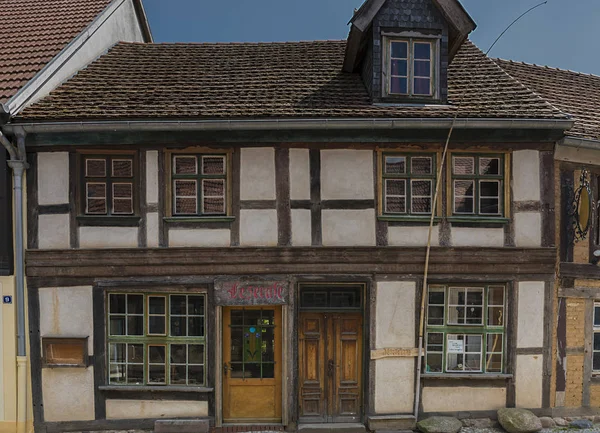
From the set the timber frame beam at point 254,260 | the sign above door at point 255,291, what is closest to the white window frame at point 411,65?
the timber frame beam at point 254,260

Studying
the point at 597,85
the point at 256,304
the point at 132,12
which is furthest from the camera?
the point at 132,12

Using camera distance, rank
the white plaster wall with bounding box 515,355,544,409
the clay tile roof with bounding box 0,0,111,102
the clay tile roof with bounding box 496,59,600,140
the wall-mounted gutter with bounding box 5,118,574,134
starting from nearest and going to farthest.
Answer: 1. the wall-mounted gutter with bounding box 5,118,574,134
2. the white plaster wall with bounding box 515,355,544,409
3. the clay tile roof with bounding box 0,0,111,102
4. the clay tile roof with bounding box 496,59,600,140

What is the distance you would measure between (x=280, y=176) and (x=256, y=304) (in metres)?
2.14

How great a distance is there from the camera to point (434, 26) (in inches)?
280

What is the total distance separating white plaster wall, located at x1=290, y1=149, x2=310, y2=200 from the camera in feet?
22.2

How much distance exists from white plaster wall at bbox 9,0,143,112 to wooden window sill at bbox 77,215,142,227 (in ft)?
6.73

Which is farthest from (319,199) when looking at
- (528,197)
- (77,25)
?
(77,25)

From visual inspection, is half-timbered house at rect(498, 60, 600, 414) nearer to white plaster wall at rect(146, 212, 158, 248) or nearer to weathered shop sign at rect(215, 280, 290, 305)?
weathered shop sign at rect(215, 280, 290, 305)

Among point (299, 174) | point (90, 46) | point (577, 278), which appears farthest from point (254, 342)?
point (90, 46)

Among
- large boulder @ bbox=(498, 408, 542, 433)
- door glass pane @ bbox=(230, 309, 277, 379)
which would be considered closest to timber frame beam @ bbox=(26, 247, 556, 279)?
door glass pane @ bbox=(230, 309, 277, 379)

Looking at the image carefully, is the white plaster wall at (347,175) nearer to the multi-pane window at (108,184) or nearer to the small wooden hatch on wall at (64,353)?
the multi-pane window at (108,184)

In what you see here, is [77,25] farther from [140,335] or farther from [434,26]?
[434,26]

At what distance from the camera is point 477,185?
22.7 ft

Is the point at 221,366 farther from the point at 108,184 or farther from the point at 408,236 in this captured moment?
the point at 408,236
